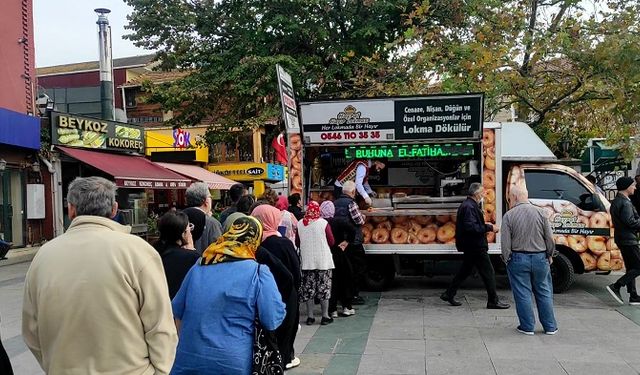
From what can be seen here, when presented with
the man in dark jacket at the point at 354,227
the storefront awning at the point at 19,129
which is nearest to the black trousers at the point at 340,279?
the man in dark jacket at the point at 354,227

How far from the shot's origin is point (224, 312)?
3084mm

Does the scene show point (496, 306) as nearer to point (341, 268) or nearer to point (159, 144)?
point (341, 268)

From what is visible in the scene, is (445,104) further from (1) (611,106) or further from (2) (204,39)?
(2) (204,39)

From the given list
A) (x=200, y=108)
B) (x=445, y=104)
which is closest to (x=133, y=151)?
(x=200, y=108)

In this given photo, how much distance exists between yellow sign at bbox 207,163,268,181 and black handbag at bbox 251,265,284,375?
87.4 ft

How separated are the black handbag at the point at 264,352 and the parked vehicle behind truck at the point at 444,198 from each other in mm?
5679

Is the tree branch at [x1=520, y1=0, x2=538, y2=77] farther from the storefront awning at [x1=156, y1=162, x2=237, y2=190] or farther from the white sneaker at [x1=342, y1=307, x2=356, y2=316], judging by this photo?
the storefront awning at [x1=156, y1=162, x2=237, y2=190]

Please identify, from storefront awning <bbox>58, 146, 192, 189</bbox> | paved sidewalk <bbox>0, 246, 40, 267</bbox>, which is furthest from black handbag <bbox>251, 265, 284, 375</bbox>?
storefront awning <bbox>58, 146, 192, 189</bbox>

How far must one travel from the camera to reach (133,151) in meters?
20.1

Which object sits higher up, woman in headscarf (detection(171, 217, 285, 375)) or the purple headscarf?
the purple headscarf

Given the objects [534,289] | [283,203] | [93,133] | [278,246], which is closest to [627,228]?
[534,289]

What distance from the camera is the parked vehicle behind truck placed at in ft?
27.8

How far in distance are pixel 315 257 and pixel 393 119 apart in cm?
289

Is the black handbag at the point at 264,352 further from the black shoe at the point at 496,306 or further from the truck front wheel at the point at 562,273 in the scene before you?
the truck front wheel at the point at 562,273
